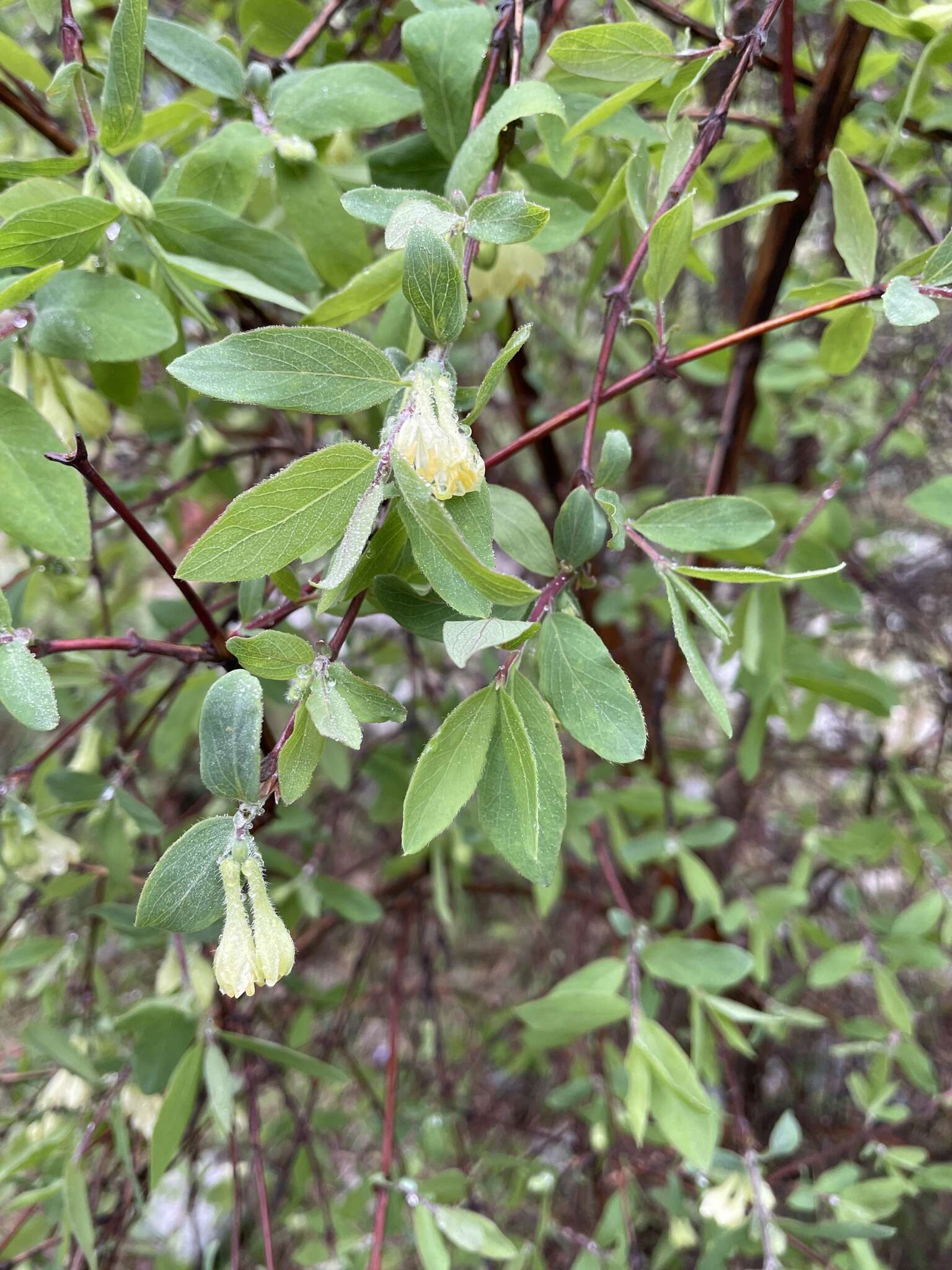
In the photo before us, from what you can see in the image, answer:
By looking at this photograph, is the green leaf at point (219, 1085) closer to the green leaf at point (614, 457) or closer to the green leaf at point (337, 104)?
the green leaf at point (614, 457)

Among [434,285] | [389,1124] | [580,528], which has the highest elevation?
[434,285]

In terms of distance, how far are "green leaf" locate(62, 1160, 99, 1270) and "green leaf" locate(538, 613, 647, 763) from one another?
529mm

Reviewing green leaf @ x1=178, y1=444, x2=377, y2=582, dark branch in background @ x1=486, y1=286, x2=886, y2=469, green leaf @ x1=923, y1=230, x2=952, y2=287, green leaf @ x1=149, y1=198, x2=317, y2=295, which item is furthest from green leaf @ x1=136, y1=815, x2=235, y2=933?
green leaf @ x1=923, y1=230, x2=952, y2=287

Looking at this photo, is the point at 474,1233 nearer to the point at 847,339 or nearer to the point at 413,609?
the point at 413,609

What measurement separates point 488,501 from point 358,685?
98 millimetres

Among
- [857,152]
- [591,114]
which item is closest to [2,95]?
[591,114]

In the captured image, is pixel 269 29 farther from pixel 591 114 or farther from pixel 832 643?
pixel 832 643

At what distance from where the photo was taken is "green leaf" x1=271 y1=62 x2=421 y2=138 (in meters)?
0.50

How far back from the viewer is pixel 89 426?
59 cm

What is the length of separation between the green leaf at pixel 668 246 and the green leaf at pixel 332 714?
0.26 meters

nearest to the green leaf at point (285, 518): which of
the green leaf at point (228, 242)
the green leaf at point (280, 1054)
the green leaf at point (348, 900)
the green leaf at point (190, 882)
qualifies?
the green leaf at point (190, 882)

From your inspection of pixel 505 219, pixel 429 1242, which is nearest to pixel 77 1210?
pixel 429 1242

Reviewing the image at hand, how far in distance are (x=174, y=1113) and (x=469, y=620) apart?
42cm

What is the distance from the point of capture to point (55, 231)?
0.42 metres
